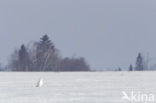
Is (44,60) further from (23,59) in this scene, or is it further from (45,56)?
(23,59)

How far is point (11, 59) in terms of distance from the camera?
81250mm

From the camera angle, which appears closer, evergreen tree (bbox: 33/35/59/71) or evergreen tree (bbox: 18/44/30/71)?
evergreen tree (bbox: 33/35/59/71)

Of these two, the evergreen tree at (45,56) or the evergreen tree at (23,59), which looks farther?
the evergreen tree at (23,59)

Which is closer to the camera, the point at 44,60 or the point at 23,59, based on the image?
the point at 44,60

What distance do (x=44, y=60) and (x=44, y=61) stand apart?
0.16m

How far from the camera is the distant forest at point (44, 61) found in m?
64.6

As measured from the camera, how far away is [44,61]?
64688 millimetres

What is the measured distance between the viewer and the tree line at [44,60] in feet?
212

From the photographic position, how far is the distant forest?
212 ft

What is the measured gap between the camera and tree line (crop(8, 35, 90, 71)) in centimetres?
6456

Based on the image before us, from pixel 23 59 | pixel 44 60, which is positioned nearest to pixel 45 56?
pixel 44 60

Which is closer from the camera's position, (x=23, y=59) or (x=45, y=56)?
(x=45, y=56)
